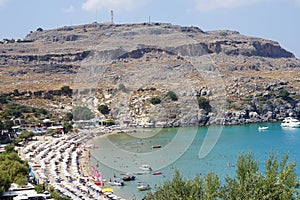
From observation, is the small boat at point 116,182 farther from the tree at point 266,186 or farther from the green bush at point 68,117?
the green bush at point 68,117

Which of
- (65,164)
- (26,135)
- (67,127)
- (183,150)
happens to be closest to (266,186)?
(65,164)

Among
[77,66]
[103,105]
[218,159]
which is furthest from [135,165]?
[77,66]

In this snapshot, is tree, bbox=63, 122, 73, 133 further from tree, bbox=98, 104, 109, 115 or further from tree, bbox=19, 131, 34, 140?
tree, bbox=98, 104, 109, 115

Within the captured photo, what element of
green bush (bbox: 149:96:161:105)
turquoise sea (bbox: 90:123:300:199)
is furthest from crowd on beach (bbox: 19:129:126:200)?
green bush (bbox: 149:96:161:105)

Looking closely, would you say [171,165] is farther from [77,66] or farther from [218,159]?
[77,66]

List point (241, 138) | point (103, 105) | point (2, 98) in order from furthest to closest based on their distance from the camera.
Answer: point (103, 105) < point (2, 98) < point (241, 138)
